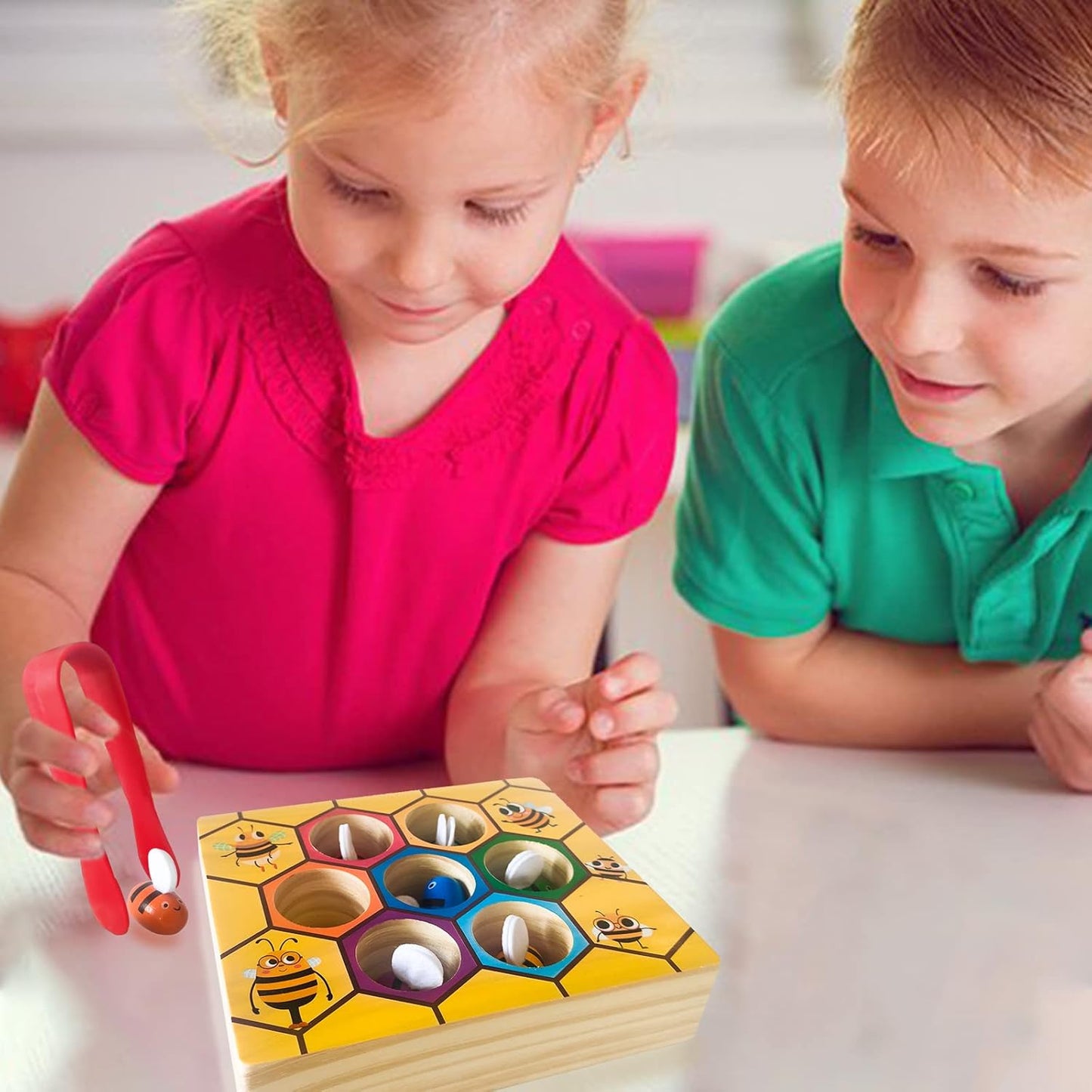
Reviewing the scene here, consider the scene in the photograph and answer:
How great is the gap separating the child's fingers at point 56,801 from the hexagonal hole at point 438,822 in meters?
0.11

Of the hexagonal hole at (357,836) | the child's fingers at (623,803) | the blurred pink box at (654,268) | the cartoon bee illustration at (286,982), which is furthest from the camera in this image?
the blurred pink box at (654,268)

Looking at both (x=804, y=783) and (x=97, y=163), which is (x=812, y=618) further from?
(x=97, y=163)

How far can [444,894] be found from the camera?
49 cm

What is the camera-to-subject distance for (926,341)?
0.62m

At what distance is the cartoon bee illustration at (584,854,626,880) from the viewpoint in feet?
1.64

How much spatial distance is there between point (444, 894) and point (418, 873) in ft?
0.06

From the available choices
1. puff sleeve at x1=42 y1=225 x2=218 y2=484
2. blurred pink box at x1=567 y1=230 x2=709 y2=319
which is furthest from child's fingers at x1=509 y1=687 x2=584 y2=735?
blurred pink box at x1=567 y1=230 x2=709 y2=319

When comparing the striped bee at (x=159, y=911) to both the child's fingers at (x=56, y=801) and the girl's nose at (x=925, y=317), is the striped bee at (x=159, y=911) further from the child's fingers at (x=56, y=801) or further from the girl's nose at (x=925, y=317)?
the girl's nose at (x=925, y=317)

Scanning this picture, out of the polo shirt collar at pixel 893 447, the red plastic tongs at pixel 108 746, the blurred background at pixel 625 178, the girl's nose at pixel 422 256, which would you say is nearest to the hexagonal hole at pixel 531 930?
the red plastic tongs at pixel 108 746

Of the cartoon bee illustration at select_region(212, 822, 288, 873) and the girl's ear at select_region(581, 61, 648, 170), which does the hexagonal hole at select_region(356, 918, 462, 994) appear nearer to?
the cartoon bee illustration at select_region(212, 822, 288, 873)

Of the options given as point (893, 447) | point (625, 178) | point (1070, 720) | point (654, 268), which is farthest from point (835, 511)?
point (625, 178)

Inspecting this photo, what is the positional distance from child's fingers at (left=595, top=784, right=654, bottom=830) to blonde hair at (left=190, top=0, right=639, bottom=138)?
0.92ft

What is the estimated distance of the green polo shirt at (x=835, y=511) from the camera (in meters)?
0.76

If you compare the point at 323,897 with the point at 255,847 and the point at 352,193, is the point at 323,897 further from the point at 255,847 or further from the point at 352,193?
the point at 352,193
